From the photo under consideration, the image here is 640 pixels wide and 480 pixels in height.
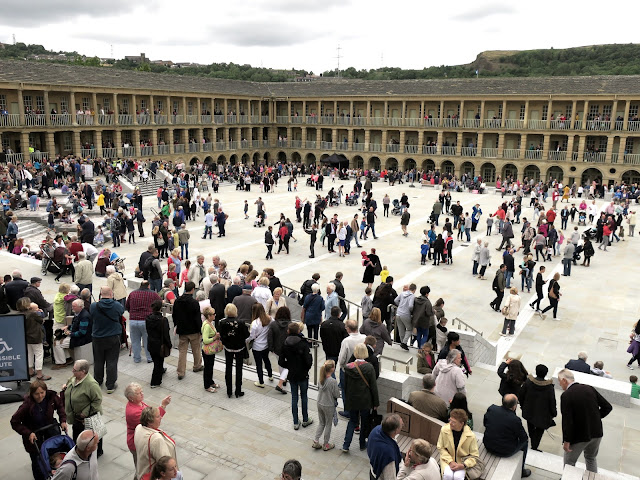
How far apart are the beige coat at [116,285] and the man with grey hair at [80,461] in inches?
251

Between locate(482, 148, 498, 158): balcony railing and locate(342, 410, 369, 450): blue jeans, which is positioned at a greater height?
locate(482, 148, 498, 158): balcony railing

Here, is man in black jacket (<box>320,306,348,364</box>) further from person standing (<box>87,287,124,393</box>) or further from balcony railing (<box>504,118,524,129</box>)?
balcony railing (<box>504,118,524,129</box>)

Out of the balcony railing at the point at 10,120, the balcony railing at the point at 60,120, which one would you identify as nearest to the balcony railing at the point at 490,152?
the balcony railing at the point at 60,120

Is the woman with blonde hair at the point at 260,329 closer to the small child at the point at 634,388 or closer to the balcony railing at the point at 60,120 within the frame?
the small child at the point at 634,388

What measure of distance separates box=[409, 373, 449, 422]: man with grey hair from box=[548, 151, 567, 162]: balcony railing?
46268mm

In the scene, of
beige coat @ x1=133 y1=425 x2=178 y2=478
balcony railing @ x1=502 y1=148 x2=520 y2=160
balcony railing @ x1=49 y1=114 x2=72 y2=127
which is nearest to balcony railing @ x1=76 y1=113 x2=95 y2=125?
balcony railing @ x1=49 y1=114 x2=72 y2=127

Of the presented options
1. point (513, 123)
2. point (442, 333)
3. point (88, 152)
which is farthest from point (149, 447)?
point (513, 123)

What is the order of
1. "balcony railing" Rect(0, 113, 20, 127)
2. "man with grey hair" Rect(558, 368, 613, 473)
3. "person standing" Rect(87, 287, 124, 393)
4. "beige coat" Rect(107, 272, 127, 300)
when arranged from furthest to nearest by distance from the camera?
"balcony railing" Rect(0, 113, 20, 127) → "beige coat" Rect(107, 272, 127, 300) → "person standing" Rect(87, 287, 124, 393) → "man with grey hair" Rect(558, 368, 613, 473)

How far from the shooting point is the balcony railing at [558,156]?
47469 millimetres

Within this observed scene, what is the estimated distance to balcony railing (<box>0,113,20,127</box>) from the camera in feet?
116

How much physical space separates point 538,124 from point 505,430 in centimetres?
4761

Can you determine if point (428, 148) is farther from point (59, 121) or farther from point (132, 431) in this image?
point (132, 431)

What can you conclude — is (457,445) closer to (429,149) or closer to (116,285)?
(116,285)

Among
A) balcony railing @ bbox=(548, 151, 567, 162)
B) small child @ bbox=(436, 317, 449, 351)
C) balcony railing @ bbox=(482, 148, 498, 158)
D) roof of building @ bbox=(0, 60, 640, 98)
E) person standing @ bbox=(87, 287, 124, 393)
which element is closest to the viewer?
person standing @ bbox=(87, 287, 124, 393)
